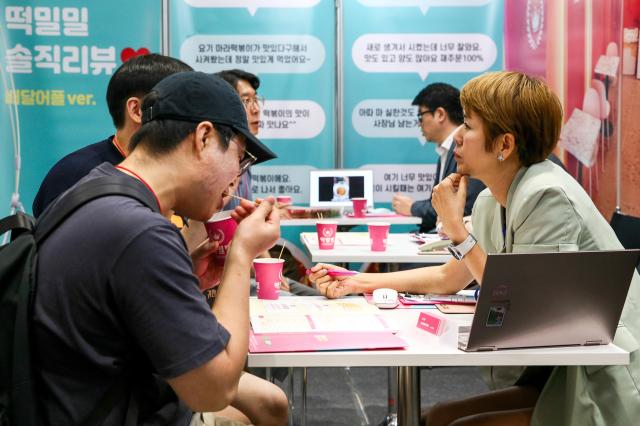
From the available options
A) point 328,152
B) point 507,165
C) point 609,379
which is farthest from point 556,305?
point 328,152

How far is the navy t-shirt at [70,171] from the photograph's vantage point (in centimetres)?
244

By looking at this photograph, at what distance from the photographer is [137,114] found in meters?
2.51

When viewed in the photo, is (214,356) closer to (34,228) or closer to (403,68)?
(34,228)

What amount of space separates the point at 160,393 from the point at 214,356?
0.22 metres

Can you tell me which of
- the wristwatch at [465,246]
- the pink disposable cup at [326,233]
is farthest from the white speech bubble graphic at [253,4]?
the wristwatch at [465,246]

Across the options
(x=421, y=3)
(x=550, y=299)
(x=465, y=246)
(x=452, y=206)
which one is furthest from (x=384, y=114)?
(x=550, y=299)

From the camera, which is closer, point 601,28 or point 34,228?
point 34,228

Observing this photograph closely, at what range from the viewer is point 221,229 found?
6.63 ft

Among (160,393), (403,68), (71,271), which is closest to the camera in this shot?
(71,271)

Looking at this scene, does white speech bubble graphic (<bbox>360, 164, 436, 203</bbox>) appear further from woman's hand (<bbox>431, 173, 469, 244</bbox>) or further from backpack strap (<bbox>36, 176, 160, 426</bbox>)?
backpack strap (<bbox>36, 176, 160, 426</bbox>)

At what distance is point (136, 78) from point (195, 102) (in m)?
1.13

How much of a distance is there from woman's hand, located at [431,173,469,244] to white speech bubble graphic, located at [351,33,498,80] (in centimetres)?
410

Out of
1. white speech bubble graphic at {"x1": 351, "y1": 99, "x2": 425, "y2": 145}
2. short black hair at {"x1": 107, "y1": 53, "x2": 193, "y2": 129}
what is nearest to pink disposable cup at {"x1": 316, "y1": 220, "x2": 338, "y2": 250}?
short black hair at {"x1": 107, "y1": 53, "x2": 193, "y2": 129}

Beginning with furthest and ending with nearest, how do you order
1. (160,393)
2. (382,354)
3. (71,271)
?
1. (382,354)
2. (160,393)
3. (71,271)
